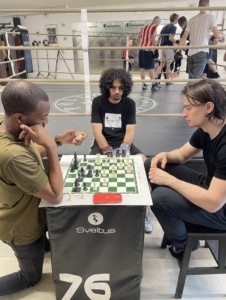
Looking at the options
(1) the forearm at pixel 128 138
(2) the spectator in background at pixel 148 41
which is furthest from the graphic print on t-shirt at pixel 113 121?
(2) the spectator in background at pixel 148 41

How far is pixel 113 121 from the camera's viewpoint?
6.21 feet

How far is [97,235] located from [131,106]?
3.64 feet

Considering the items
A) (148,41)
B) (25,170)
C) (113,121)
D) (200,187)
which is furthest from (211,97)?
(148,41)

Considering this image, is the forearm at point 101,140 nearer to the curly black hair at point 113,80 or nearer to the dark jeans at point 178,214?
the curly black hair at point 113,80

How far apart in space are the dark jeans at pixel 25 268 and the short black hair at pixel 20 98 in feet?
2.05

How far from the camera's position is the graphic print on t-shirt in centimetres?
188

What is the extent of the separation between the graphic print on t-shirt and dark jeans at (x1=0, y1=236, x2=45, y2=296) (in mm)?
985

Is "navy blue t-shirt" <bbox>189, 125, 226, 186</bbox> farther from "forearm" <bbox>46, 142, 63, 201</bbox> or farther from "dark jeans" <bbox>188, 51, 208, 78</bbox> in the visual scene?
"dark jeans" <bbox>188, 51, 208, 78</bbox>

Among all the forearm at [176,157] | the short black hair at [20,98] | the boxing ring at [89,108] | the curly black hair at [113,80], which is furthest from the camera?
the boxing ring at [89,108]

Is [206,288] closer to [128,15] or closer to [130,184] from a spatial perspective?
[130,184]

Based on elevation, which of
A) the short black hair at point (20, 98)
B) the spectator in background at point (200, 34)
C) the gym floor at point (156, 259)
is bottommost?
the gym floor at point (156, 259)

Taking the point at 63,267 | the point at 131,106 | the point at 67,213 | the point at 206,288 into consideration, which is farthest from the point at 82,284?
the point at 131,106

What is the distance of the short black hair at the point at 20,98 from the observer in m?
0.89

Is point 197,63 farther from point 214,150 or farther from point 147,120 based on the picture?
point 214,150
